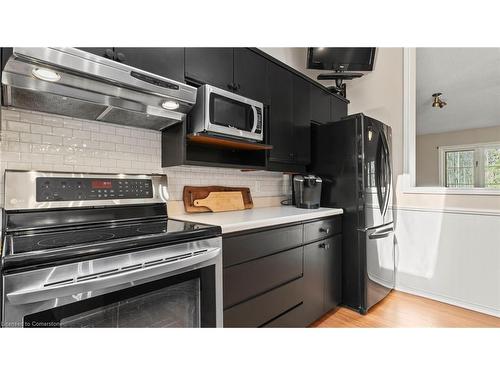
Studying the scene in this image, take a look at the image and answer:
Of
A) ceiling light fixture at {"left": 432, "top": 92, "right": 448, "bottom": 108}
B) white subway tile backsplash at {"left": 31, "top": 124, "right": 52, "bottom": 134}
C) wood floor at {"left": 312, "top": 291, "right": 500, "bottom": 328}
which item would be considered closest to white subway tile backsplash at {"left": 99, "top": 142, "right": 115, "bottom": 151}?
white subway tile backsplash at {"left": 31, "top": 124, "right": 52, "bottom": 134}

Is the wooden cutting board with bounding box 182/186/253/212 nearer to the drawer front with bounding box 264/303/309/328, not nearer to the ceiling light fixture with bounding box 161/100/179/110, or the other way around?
the ceiling light fixture with bounding box 161/100/179/110

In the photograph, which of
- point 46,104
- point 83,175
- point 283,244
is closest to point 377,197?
point 283,244

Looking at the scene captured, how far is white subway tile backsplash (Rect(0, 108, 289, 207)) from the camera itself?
1.17 m

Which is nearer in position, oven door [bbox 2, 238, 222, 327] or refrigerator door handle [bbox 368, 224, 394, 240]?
oven door [bbox 2, 238, 222, 327]

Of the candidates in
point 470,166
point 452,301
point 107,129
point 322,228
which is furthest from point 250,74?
point 452,301

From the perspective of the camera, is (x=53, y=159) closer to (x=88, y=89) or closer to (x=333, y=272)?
(x=88, y=89)

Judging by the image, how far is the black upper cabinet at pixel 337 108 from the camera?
271 cm

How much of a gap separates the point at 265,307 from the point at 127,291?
825 mm

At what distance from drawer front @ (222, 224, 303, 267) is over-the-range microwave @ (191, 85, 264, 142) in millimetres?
655

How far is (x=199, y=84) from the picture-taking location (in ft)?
5.06

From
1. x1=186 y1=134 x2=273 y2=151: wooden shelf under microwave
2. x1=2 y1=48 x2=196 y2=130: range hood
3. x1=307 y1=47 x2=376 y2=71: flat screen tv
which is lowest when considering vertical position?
x1=186 y1=134 x2=273 y2=151: wooden shelf under microwave

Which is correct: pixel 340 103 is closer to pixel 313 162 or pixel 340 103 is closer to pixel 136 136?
pixel 313 162

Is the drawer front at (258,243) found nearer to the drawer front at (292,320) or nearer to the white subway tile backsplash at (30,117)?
the drawer front at (292,320)

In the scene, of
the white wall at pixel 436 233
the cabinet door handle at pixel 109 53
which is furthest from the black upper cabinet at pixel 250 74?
the white wall at pixel 436 233
